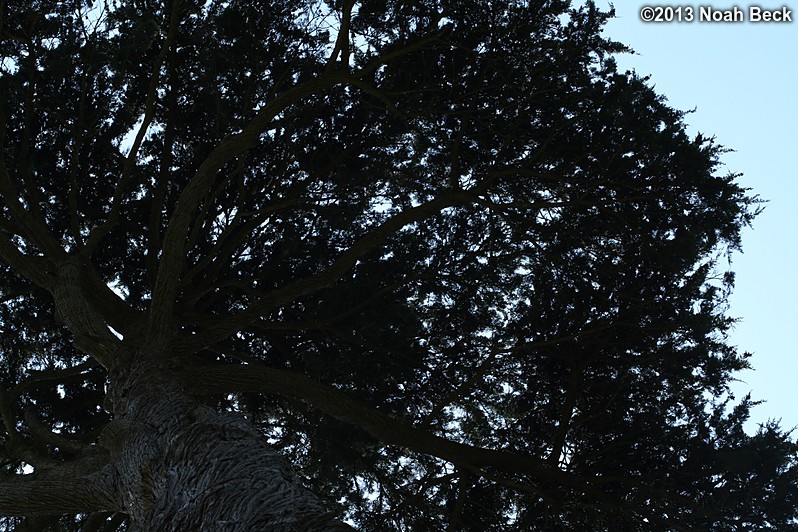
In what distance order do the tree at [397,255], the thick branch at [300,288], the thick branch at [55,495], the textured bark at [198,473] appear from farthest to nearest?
the tree at [397,255] → the thick branch at [300,288] → the thick branch at [55,495] → the textured bark at [198,473]

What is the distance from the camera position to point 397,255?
9.04 metres

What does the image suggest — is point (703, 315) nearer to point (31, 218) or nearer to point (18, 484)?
point (18, 484)

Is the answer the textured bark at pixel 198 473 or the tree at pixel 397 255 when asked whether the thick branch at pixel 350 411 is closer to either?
the tree at pixel 397 255

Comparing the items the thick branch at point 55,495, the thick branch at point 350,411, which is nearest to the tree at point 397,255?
the thick branch at point 350,411

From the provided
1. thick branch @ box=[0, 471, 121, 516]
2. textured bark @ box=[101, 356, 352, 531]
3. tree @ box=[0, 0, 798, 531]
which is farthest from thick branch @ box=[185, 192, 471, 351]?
thick branch @ box=[0, 471, 121, 516]

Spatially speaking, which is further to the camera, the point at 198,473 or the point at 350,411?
the point at 350,411

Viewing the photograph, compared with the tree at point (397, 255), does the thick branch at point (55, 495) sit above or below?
below

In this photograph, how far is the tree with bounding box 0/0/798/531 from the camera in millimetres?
7426

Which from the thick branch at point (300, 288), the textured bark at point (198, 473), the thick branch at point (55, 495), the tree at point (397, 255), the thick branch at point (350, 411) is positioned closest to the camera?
the textured bark at point (198, 473)

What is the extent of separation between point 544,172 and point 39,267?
5334 mm

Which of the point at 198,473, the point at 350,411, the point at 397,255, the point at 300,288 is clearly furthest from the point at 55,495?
the point at 397,255

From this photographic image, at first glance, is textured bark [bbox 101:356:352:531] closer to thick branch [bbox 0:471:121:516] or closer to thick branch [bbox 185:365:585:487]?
thick branch [bbox 0:471:121:516]

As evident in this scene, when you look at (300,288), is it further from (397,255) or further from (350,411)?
(397,255)

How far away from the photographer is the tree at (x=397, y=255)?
292 inches
